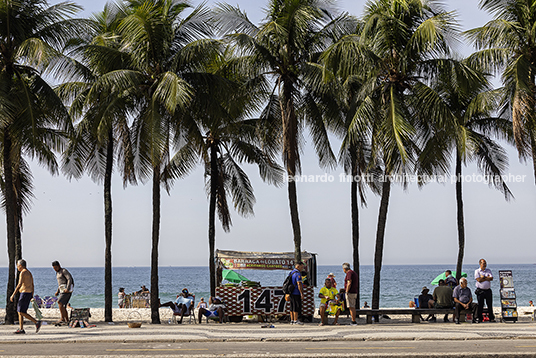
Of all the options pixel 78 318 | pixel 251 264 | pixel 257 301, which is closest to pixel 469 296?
pixel 257 301

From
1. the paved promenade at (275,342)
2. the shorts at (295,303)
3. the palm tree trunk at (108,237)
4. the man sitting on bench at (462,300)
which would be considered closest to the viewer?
the paved promenade at (275,342)

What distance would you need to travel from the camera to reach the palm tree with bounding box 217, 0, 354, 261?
736 inches

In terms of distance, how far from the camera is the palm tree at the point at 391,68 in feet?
58.2

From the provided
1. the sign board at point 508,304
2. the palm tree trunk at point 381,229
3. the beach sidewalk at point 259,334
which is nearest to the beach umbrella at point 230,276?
the beach sidewalk at point 259,334

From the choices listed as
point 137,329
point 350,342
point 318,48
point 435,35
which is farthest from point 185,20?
point 350,342

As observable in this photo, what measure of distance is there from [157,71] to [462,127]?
10.0 m

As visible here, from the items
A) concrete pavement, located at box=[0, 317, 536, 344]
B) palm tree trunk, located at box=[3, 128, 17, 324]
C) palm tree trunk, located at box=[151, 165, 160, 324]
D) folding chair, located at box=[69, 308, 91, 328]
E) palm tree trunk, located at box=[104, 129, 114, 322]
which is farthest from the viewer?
palm tree trunk, located at box=[104, 129, 114, 322]

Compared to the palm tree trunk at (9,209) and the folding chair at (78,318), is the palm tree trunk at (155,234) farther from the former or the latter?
the palm tree trunk at (9,209)

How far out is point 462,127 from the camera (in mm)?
18641

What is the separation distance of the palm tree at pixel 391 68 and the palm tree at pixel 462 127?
2.20 ft

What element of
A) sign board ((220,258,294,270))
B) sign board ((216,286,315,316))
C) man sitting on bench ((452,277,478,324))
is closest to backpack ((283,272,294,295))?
sign board ((216,286,315,316))

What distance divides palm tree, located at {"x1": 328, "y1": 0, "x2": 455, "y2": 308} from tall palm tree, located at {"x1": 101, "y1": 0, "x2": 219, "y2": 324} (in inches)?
187

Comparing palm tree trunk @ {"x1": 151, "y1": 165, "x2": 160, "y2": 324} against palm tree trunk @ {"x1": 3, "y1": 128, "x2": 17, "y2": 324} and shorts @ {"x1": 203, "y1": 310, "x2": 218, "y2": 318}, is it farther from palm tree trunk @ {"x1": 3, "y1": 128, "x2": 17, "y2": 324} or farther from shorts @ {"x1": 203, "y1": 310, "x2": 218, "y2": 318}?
palm tree trunk @ {"x1": 3, "y1": 128, "x2": 17, "y2": 324}

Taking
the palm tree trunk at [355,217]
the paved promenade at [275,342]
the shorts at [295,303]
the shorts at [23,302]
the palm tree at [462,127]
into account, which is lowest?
the paved promenade at [275,342]
